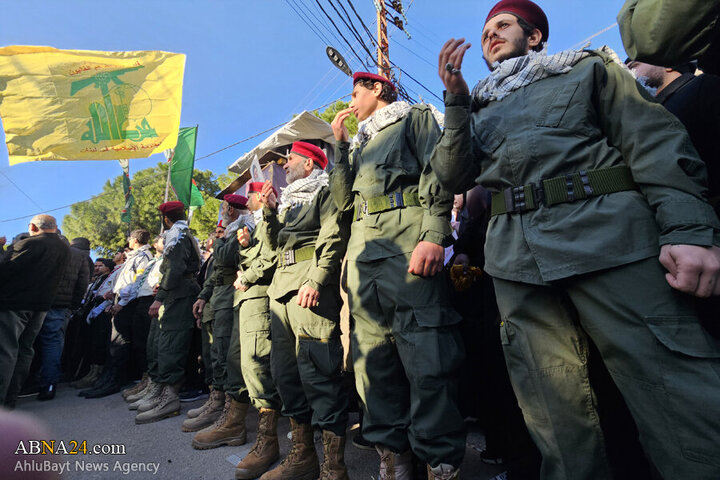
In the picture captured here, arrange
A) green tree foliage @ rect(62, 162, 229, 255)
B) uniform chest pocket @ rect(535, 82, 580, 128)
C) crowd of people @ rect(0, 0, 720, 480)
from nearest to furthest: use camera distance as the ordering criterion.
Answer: crowd of people @ rect(0, 0, 720, 480)
uniform chest pocket @ rect(535, 82, 580, 128)
green tree foliage @ rect(62, 162, 229, 255)

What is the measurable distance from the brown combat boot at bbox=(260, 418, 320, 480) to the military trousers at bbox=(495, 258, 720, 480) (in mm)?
1638

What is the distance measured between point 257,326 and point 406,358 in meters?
1.71

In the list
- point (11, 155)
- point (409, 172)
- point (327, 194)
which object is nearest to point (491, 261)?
point (409, 172)

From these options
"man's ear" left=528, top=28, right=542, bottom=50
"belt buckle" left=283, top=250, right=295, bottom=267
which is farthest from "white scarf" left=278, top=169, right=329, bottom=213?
"man's ear" left=528, top=28, right=542, bottom=50

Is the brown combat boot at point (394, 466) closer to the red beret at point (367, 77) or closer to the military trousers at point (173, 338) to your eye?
the red beret at point (367, 77)

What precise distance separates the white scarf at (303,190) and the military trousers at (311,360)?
847mm

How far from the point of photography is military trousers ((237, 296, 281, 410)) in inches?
115

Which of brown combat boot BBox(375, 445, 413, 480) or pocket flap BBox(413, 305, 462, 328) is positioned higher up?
pocket flap BBox(413, 305, 462, 328)

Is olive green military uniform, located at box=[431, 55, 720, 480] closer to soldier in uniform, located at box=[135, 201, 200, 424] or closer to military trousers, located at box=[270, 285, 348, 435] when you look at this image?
military trousers, located at box=[270, 285, 348, 435]

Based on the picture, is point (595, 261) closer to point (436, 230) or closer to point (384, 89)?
point (436, 230)

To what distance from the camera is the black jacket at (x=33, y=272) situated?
14.3 ft

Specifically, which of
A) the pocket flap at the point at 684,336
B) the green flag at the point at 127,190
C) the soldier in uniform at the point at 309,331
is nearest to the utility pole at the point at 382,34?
the green flag at the point at 127,190

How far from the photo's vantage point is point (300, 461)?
2.48 meters

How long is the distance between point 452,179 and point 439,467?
1249 mm
